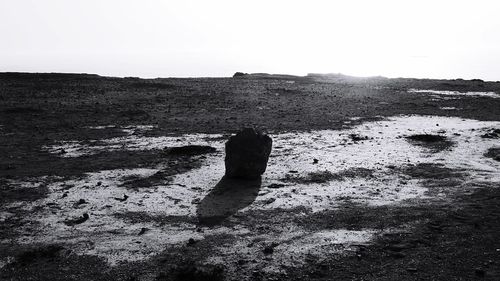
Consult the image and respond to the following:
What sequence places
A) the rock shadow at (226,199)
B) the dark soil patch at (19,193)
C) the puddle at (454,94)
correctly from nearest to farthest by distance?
the rock shadow at (226,199)
the dark soil patch at (19,193)
the puddle at (454,94)

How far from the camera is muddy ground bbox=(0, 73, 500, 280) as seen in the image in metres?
6.64

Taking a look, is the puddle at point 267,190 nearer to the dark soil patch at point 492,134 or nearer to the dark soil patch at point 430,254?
the dark soil patch at point 492,134

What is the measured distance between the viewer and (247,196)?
31.8 feet

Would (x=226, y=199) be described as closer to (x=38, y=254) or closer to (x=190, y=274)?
(x=190, y=274)

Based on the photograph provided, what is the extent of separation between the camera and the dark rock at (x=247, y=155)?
10.8 meters

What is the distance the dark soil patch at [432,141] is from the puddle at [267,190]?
0.26 m

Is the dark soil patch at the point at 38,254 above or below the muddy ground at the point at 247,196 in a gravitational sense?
below

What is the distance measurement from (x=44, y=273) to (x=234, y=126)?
1143 centimetres


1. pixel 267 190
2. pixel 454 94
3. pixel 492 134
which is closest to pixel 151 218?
pixel 267 190

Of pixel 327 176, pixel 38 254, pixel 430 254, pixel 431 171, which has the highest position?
pixel 431 171

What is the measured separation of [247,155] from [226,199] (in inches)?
63.1

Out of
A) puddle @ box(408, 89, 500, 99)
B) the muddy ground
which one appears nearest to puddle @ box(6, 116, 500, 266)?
the muddy ground

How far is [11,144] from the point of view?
46.0ft

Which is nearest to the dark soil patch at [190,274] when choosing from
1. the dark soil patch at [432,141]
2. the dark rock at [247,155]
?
the dark rock at [247,155]
